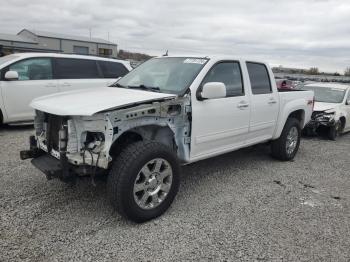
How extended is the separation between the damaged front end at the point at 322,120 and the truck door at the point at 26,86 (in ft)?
20.8

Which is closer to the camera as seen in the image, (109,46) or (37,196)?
(37,196)

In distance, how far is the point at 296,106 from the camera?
20.4 feet

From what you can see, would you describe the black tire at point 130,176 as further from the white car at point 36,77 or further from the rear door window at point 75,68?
the rear door window at point 75,68

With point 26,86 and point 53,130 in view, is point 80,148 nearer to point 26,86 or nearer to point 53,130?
point 53,130

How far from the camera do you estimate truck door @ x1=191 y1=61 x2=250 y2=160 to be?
4.17 meters

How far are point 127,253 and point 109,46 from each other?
142 ft

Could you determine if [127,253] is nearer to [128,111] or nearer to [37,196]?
[128,111]

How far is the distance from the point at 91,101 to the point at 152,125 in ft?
2.36

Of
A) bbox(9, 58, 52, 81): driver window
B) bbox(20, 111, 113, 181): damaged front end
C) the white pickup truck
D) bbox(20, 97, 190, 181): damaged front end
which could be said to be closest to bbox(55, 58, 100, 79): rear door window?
bbox(9, 58, 52, 81): driver window

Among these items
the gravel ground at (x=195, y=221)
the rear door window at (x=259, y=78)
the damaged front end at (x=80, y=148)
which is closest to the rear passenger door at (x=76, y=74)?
the gravel ground at (x=195, y=221)

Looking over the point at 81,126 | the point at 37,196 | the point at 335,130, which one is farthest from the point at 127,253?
the point at 335,130

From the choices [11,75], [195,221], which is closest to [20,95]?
[11,75]

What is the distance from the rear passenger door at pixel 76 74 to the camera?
26.5ft

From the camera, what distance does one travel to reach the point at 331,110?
877 centimetres
